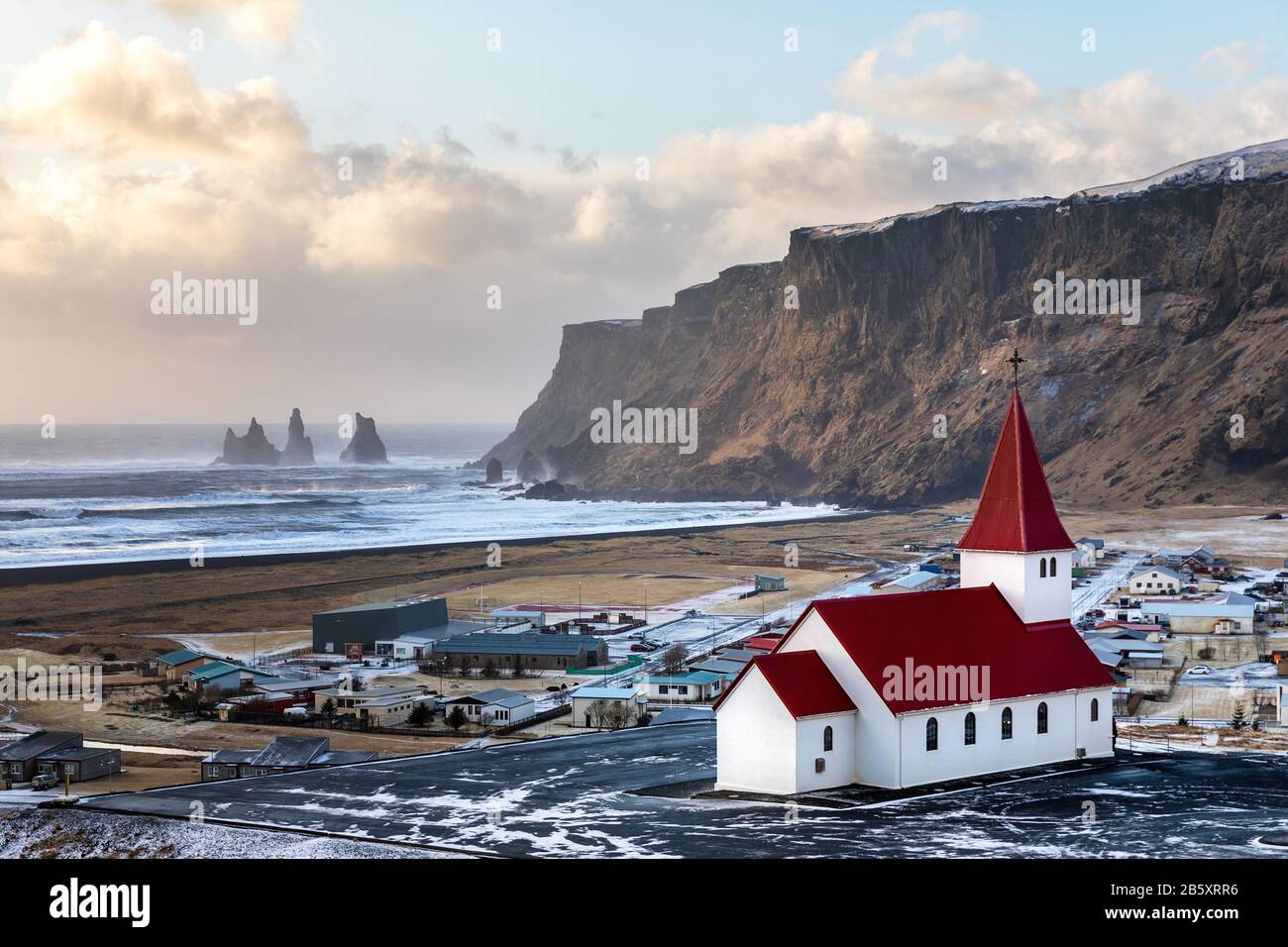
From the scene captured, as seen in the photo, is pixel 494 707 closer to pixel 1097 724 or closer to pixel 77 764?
pixel 77 764

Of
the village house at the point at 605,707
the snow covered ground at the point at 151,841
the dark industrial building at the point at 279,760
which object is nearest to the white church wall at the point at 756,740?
the snow covered ground at the point at 151,841

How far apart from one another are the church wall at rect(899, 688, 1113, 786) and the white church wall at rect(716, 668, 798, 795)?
9.38 ft

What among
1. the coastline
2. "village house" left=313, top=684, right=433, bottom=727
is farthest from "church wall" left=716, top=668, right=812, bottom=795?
the coastline

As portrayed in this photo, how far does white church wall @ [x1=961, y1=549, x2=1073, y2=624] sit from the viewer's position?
139ft

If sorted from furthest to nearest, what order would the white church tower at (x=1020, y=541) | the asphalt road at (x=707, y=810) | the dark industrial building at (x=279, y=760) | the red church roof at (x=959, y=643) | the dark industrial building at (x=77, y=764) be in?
the dark industrial building at (x=77, y=764), the dark industrial building at (x=279, y=760), the white church tower at (x=1020, y=541), the red church roof at (x=959, y=643), the asphalt road at (x=707, y=810)

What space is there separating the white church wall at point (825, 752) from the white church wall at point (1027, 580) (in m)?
7.58

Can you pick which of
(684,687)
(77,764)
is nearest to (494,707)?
(684,687)

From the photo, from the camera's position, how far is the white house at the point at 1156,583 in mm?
94875

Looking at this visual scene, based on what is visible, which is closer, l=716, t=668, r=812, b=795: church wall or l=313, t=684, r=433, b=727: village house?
l=716, t=668, r=812, b=795: church wall

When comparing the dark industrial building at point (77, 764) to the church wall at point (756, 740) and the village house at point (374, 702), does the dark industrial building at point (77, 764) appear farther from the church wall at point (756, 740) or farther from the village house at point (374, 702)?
the church wall at point (756, 740)

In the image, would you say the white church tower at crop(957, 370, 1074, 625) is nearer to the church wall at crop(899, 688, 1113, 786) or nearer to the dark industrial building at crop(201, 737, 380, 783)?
the church wall at crop(899, 688, 1113, 786)

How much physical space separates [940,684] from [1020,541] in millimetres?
6453
